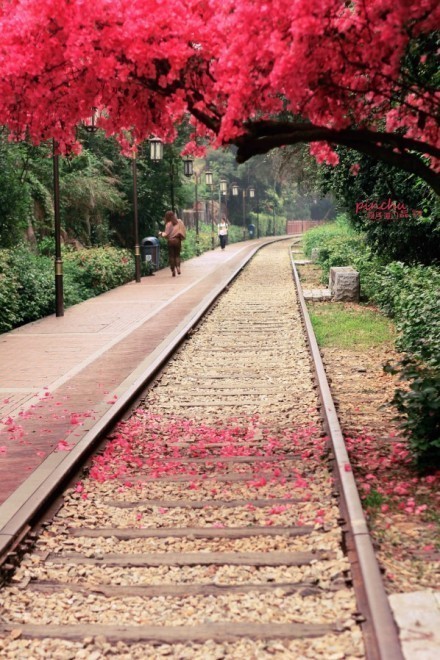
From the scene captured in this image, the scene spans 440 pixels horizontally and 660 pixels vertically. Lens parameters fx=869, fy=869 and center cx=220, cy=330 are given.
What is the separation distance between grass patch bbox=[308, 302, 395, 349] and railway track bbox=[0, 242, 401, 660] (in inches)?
179

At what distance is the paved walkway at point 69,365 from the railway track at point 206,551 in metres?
0.59

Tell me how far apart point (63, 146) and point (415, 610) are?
21.1 ft

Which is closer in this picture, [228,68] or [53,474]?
[228,68]

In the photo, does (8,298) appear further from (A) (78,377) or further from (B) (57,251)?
(A) (78,377)

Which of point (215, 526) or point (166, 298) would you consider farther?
point (166, 298)

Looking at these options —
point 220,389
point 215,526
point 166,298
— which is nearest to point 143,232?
point 166,298

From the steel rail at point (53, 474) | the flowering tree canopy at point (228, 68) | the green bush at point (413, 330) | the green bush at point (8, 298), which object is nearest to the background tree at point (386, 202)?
the green bush at point (413, 330)

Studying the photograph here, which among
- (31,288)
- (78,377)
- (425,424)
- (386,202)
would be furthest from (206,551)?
(386,202)

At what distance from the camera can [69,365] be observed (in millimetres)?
12625

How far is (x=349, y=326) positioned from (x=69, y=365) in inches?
230

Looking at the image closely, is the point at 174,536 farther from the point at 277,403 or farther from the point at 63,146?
the point at 63,146

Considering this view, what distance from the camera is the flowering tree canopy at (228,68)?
6520 millimetres

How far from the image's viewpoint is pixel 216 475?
24.7 feet

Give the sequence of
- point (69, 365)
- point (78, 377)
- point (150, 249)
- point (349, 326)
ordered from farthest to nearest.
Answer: point (150, 249), point (349, 326), point (69, 365), point (78, 377)
